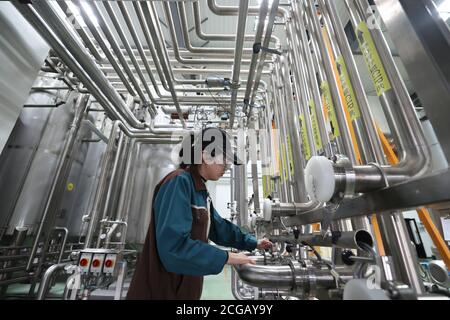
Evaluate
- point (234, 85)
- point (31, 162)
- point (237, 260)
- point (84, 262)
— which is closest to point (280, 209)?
point (237, 260)

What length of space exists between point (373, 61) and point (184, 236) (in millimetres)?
738

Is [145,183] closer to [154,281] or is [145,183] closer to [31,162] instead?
[31,162]

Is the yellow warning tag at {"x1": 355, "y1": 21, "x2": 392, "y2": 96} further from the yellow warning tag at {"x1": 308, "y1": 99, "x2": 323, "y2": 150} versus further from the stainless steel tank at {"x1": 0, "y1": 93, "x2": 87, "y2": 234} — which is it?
the stainless steel tank at {"x1": 0, "y1": 93, "x2": 87, "y2": 234}

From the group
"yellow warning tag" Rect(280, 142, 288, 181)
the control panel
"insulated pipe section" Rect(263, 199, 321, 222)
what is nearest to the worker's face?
"insulated pipe section" Rect(263, 199, 321, 222)

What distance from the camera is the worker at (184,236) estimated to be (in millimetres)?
646

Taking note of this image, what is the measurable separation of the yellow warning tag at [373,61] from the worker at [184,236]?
59 cm

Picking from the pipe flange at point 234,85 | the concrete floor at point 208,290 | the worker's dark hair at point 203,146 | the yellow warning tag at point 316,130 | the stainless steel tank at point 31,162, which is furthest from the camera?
the concrete floor at point 208,290

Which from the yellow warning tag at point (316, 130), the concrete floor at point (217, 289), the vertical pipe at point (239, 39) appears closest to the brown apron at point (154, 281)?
the yellow warning tag at point (316, 130)

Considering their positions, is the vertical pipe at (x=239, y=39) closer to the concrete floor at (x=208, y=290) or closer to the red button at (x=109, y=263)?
the red button at (x=109, y=263)

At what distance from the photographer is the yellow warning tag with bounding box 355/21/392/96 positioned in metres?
0.53

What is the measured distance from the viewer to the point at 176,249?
647 millimetres
